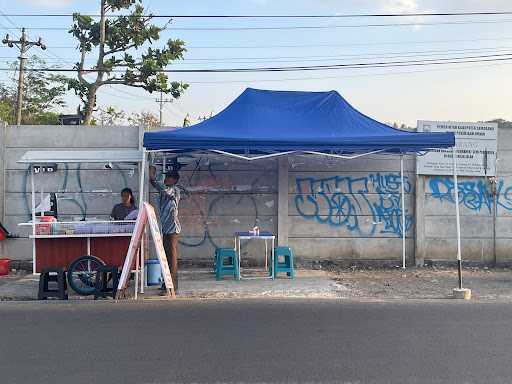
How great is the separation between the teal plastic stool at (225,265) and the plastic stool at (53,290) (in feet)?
8.88

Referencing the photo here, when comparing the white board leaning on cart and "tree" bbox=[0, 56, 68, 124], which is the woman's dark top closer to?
the white board leaning on cart

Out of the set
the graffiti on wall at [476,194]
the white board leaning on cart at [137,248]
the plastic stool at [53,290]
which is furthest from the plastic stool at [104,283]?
the graffiti on wall at [476,194]

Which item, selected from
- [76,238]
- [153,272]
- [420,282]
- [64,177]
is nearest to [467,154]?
[420,282]

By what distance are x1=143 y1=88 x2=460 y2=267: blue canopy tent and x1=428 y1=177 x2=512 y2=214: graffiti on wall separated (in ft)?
4.25

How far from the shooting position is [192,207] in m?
12.4

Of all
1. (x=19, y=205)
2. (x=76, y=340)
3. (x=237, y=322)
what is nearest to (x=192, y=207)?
(x=19, y=205)

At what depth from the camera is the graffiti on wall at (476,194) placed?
41.7 ft

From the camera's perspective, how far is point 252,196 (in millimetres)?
12492

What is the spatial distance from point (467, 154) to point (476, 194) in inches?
33.7

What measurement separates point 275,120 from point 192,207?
261cm

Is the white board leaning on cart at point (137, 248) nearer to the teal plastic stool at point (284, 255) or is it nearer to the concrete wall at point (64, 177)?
the teal plastic stool at point (284, 255)

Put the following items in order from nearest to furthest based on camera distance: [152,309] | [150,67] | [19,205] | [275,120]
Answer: [152,309], [275,120], [19,205], [150,67]

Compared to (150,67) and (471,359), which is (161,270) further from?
(150,67)

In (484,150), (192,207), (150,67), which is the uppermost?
(150,67)
